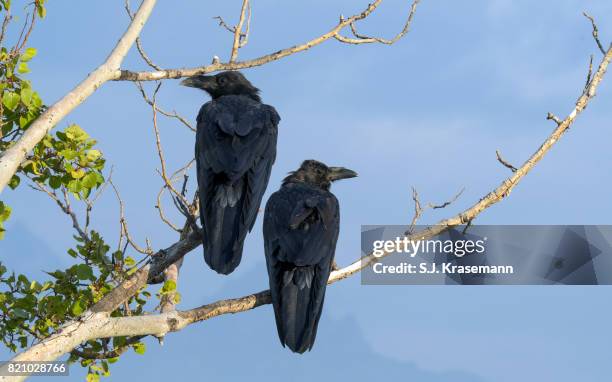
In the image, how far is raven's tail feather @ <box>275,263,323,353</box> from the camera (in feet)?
31.7

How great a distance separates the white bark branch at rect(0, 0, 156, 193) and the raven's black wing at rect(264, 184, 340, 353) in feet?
7.50

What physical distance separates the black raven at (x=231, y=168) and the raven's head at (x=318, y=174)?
2.48ft

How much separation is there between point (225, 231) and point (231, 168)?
724mm

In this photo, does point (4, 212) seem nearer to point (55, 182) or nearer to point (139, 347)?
point (55, 182)

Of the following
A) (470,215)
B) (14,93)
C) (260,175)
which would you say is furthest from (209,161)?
(470,215)

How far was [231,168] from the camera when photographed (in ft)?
34.8

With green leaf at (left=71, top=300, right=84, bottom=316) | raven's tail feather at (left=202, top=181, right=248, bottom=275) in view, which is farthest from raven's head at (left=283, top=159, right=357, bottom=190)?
green leaf at (left=71, top=300, right=84, bottom=316)

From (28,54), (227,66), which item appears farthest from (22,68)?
(227,66)

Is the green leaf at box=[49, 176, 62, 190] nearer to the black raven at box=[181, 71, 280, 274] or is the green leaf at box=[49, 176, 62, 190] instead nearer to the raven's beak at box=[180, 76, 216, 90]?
the black raven at box=[181, 71, 280, 274]

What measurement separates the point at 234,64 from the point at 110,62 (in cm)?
129

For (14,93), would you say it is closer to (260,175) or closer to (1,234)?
(1,234)

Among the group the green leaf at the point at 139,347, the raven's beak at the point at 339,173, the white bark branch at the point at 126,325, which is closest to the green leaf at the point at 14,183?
the white bark branch at the point at 126,325

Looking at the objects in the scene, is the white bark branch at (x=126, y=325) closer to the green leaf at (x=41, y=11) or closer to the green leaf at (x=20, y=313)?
the green leaf at (x=20, y=313)

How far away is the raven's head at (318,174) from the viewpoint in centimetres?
1191
